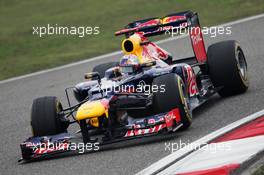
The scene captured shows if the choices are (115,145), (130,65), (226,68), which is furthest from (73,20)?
(115,145)

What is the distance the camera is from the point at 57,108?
1003 cm

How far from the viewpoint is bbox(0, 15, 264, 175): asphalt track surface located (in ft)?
28.3

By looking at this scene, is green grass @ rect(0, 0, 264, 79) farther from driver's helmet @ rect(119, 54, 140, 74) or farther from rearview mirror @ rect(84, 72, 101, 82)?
rearview mirror @ rect(84, 72, 101, 82)

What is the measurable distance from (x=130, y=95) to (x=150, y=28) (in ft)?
5.85

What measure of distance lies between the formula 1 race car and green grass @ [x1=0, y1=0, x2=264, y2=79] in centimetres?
685

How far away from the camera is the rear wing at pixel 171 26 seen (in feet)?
36.7

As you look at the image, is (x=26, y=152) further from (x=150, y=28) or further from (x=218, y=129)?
(x=150, y=28)

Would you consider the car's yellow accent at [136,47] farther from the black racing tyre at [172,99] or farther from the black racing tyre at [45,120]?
the black racing tyre at [45,120]

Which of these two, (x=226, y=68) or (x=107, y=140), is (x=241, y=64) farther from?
(x=107, y=140)

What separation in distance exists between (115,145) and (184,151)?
1.32 m

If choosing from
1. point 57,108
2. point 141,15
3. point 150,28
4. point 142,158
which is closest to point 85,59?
point 141,15

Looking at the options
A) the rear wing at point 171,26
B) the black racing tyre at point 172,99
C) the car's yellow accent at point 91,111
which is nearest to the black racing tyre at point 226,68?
the rear wing at point 171,26

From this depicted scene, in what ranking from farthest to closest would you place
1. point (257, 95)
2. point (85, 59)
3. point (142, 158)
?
Result: point (85, 59) < point (257, 95) < point (142, 158)

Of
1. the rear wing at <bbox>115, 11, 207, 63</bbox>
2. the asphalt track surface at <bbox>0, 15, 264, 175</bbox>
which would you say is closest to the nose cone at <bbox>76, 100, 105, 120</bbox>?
the asphalt track surface at <bbox>0, 15, 264, 175</bbox>
